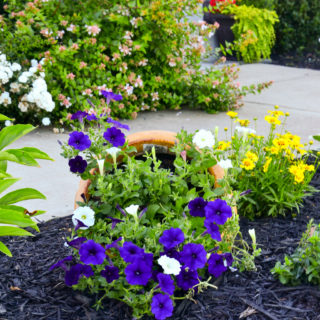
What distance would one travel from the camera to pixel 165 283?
71.0 inches

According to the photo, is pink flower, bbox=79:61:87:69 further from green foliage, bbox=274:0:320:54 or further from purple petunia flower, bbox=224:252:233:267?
green foliage, bbox=274:0:320:54

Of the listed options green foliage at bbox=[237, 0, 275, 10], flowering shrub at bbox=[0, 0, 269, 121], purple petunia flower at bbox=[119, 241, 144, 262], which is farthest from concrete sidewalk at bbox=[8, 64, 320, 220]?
green foliage at bbox=[237, 0, 275, 10]

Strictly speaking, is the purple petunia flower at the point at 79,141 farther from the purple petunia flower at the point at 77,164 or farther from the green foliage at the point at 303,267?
the green foliage at the point at 303,267

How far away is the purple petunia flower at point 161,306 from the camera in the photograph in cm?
176

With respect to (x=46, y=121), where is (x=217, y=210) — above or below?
above

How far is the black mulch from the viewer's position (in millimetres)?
1986

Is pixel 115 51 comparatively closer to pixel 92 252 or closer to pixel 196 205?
pixel 196 205

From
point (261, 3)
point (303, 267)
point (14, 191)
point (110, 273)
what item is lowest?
point (303, 267)

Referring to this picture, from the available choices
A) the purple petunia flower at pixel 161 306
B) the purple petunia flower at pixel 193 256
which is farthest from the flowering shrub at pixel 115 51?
the purple petunia flower at pixel 161 306

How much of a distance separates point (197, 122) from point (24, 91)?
1.86 metres

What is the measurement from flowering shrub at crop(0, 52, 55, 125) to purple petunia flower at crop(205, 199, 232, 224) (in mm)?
2850

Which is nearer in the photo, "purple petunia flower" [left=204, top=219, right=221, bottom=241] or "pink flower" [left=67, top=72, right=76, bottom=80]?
"purple petunia flower" [left=204, top=219, right=221, bottom=241]

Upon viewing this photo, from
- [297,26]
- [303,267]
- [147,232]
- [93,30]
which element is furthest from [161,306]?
[297,26]

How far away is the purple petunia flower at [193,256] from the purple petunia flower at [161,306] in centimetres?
15
